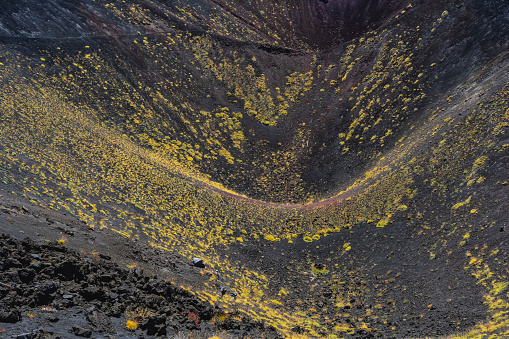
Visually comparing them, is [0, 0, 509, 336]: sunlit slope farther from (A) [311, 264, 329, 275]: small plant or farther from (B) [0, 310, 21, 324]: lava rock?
(B) [0, 310, 21, 324]: lava rock

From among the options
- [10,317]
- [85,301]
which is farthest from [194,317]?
[10,317]

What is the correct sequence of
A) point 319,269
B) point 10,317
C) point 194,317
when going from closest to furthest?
point 10,317
point 194,317
point 319,269

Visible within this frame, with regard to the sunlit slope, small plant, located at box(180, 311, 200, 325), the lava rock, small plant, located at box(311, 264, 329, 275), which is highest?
the sunlit slope

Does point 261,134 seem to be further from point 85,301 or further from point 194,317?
point 85,301

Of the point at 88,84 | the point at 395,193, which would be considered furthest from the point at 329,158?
the point at 88,84

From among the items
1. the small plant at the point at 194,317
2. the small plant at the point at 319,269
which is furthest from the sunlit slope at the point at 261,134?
the small plant at the point at 194,317

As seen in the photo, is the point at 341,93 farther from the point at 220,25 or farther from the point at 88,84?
the point at 88,84

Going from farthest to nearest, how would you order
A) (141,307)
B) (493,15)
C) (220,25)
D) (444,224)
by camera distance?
(220,25) < (493,15) < (444,224) < (141,307)

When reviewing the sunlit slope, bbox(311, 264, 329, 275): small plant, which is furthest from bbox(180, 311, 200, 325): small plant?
bbox(311, 264, 329, 275): small plant

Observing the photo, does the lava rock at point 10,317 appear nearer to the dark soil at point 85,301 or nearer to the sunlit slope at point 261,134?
the dark soil at point 85,301
